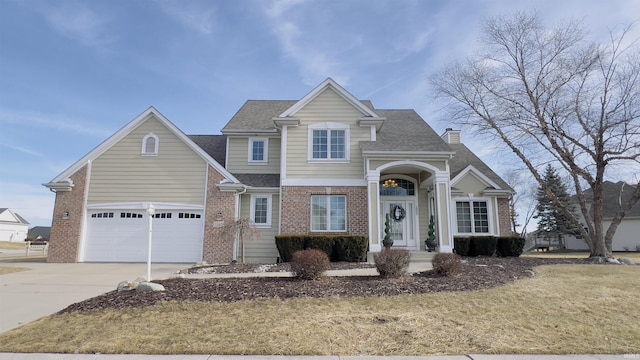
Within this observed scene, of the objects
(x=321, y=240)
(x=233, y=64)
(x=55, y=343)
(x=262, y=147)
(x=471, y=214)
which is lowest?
(x=55, y=343)

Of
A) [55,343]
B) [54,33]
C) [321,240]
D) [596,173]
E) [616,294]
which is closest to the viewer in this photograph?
[55,343]

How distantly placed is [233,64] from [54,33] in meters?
6.26

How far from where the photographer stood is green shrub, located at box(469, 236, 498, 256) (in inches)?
631

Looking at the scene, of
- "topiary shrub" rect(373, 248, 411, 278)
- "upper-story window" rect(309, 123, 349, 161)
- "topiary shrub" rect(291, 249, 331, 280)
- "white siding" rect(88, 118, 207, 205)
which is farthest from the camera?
"upper-story window" rect(309, 123, 349, 161)

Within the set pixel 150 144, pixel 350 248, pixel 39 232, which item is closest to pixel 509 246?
pixel 350 248

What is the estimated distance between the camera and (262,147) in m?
17.5

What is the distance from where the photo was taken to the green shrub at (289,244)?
1399cm

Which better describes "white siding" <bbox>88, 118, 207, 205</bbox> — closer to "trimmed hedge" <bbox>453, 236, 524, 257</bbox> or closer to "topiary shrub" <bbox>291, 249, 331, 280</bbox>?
"topiary shrub" <bbox>291, 249, 331, 280</bbox>

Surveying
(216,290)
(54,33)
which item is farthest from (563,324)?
(54,33)

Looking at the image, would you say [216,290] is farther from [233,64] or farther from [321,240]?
[233,64]

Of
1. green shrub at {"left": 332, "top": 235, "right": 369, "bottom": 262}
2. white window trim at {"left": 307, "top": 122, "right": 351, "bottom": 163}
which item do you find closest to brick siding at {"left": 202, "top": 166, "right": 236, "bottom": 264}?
white window trim at {"left": 307, "top": 122, "right": 351, "bottom": 163}

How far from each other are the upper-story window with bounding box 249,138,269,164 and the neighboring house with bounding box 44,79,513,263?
830 mm

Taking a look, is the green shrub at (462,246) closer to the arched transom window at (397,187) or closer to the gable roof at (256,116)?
the arched transom window at (397,187)

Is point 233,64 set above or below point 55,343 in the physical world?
above
